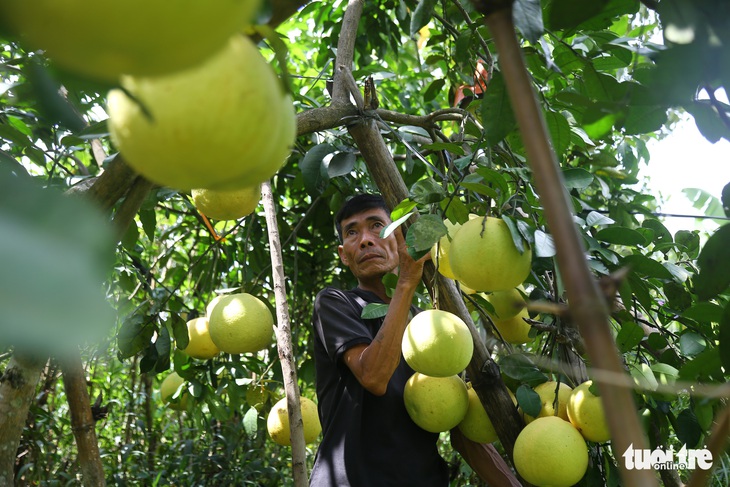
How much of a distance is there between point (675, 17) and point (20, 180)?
0.63 metres

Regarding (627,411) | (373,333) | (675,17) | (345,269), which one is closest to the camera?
(627,411)

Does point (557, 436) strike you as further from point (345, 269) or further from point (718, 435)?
point (345, 269)

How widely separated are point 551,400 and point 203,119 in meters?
1.52

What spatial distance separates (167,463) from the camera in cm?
361

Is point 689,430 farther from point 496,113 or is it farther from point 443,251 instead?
point 496,113

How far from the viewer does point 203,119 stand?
0.47 meters

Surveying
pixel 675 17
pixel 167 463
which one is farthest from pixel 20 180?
pixel 167 463

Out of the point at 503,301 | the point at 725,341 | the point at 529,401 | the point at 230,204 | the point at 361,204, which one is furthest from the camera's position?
the point at 361,204

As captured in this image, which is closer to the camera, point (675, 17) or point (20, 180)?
point (20, 180)

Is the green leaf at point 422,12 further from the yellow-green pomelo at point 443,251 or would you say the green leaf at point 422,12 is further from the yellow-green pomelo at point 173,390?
the yellow-green pomelo at point 173,390

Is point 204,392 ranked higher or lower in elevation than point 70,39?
higher

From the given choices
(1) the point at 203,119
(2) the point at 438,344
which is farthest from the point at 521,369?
(1) the point at 203,119

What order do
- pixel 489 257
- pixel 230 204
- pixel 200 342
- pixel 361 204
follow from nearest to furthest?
pixel 230 204, pixel 489 257, pixel 200 342, pixel 361 204

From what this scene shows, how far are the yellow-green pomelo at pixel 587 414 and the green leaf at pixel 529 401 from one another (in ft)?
0.26
